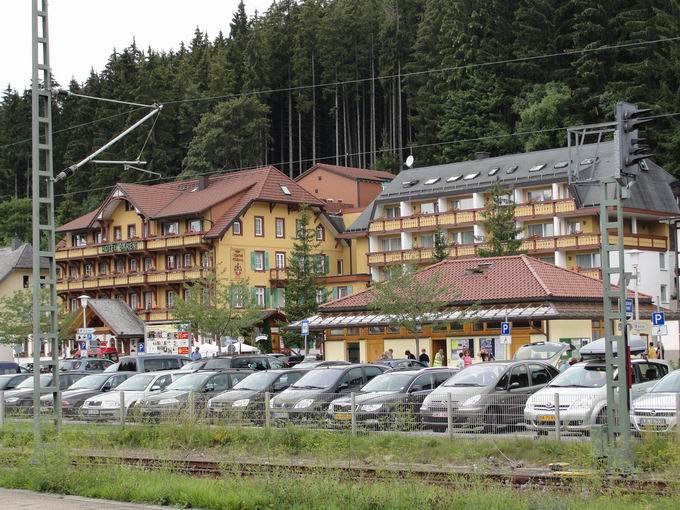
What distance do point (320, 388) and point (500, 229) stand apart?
144 ft

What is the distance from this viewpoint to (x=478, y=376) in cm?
2625

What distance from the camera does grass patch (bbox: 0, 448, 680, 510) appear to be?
13234 millimetres

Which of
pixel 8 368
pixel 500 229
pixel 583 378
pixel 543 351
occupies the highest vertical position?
pixel 500 229

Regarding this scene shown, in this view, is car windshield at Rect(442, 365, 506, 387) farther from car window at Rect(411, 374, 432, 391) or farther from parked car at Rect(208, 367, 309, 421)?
parked car at Rect(208, 367, 309, 421)

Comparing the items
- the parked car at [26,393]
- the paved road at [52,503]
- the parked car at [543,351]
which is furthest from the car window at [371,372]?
the paved road at [52,503]

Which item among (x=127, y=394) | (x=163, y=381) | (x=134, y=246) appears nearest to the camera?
(x=127, y=394)

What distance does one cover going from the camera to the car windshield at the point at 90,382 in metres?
36.3

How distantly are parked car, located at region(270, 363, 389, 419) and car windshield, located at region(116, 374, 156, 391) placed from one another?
20.0ft

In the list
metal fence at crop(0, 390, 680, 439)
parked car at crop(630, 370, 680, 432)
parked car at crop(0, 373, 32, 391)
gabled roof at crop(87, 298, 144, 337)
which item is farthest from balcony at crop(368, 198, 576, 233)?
parked car at crop(630, 370, 680, 432)

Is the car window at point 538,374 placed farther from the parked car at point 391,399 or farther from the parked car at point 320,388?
the parked car at point 320,388

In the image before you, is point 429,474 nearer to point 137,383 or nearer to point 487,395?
point 487,395

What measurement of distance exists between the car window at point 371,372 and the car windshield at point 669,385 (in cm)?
914

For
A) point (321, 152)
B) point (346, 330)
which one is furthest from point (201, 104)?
point (346, 330)

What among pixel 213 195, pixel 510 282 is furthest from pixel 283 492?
pixel 213 195
